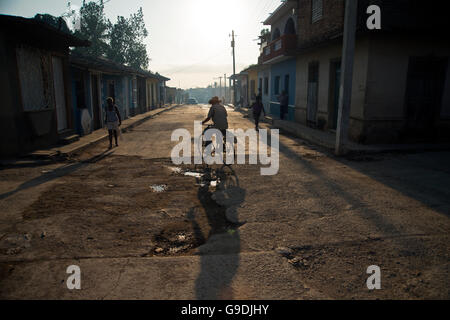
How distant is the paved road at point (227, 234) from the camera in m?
3.00

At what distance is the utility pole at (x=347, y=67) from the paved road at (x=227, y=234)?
186cm

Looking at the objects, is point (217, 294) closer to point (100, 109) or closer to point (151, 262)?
point (151, 262)

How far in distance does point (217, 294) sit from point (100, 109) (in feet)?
47.4

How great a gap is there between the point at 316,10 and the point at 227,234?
508 inches

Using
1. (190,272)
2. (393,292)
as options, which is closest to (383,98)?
(393,292)

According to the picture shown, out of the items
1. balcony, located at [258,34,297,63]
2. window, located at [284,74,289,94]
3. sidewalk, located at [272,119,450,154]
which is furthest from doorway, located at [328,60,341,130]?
window, located at [284,74,289,94]

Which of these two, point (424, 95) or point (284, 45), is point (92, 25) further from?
point (424, 95)

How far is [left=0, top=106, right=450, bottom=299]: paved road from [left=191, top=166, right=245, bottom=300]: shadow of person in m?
0.02

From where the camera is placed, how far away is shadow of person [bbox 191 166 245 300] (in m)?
2.95

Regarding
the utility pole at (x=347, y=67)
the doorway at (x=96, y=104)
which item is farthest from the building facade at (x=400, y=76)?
the doorway at (x=96, y=104)

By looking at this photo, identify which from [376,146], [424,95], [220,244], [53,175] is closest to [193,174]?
[53,175]

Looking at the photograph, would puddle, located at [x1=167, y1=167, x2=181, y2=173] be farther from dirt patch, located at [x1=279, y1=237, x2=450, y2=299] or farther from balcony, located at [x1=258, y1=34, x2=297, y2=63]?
balcony, located at [x1=258, y1=34, x2=297, y2=63]

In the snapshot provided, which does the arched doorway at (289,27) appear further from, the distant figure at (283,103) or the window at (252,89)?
the window at (252,89)

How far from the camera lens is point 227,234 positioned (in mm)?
4125
